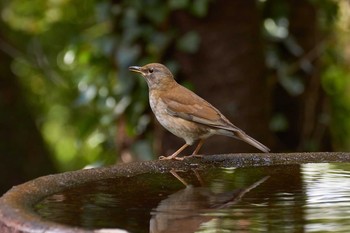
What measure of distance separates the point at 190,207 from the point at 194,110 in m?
1.90

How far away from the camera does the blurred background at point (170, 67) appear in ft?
22.6

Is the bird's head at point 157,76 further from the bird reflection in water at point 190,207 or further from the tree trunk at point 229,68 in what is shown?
the bird reflection in water at point 190,207

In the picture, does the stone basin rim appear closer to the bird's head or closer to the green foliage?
the bird's head

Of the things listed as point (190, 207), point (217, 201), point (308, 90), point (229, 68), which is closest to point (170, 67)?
point (229, 68)

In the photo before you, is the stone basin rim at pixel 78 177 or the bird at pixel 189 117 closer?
the stone basin rim at pixel 78 177

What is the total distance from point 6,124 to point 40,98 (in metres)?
2.49

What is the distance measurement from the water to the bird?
67 cm

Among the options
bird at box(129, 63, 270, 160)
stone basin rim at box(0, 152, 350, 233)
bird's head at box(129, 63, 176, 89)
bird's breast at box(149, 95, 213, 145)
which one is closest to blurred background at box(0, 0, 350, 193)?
bird's head at box(129, 63, 176, 89)

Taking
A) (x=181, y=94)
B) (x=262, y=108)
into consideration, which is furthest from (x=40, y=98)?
(x=181, y=94)

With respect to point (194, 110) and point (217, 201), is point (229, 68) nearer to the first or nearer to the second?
point (194, 110)

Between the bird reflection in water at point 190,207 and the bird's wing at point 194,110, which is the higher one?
the bird's wing at point 194,110

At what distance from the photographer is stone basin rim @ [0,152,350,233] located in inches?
108

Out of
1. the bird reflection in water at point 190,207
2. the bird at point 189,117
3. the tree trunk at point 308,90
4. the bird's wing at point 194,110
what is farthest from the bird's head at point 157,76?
the tree trunk at point 308,90

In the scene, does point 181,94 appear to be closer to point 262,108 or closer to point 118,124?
point 262,108
